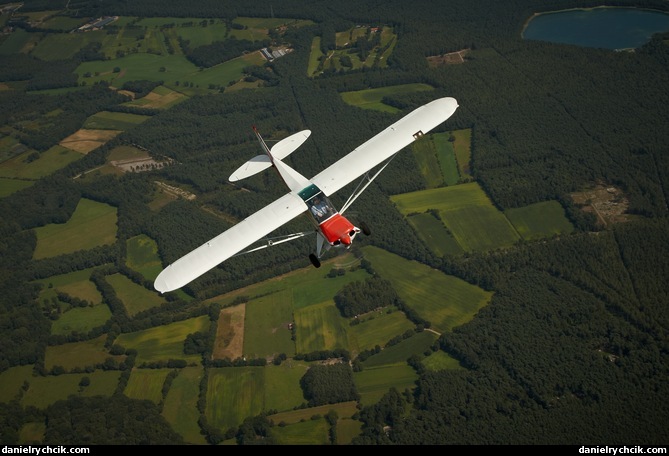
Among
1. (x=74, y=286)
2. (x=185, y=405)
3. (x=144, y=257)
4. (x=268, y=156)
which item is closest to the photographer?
(x=268, y=156)

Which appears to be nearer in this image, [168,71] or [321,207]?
[321,207]

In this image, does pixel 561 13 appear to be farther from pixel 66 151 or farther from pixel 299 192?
pixel 299 192

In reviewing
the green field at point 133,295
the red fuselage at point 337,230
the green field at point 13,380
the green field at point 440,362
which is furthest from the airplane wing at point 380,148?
the green field at point 13,380

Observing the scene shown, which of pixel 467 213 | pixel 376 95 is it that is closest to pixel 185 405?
pixel 467 213

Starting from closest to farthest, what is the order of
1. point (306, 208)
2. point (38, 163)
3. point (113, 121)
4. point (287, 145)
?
1. point (306, 208)
2. point (287, 145)
3. point (38, 163)
4. point (113, 121)

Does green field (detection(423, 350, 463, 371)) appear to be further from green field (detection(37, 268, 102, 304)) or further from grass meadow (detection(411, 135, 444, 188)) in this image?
green field (detection(37, 268, 102, 304))

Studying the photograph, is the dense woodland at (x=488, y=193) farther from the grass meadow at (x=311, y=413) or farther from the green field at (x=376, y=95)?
the green field at (x=376, y=95)

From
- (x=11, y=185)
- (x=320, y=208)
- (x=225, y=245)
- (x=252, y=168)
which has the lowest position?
(x=11, y=185)

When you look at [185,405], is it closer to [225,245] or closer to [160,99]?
[225,245]

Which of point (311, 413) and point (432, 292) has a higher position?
point (432, 292)
